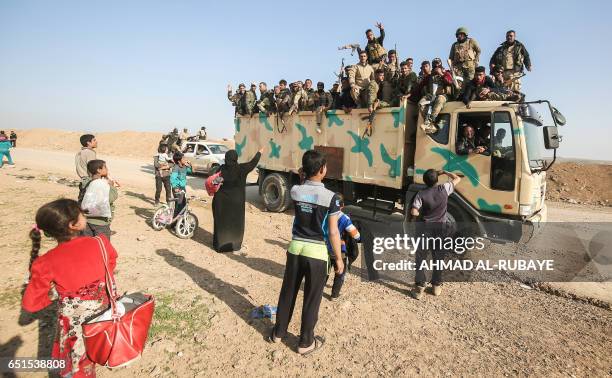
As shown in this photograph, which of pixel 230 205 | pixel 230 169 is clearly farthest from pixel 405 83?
pixel 230 205

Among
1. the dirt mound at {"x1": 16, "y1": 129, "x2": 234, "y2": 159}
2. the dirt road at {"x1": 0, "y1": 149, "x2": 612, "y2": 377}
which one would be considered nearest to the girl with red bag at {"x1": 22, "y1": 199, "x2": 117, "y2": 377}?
the dirt road at {"x1": 0, "y1": 149, "x2": 612, "y2": 377}

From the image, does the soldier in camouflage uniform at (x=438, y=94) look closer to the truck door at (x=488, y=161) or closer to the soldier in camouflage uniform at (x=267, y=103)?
the truck door at (x=488, y=161)

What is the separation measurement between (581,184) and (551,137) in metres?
12.1

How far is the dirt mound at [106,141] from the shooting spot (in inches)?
1080

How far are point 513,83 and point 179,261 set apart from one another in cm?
734

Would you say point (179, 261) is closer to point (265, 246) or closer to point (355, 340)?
point (265, 246)

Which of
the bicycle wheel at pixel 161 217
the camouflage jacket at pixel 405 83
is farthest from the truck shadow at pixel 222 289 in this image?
the camouflage jacket at pixel 405 83

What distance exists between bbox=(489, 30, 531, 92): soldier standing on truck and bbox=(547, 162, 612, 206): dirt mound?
8634 mm

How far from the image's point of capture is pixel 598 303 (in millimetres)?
4387

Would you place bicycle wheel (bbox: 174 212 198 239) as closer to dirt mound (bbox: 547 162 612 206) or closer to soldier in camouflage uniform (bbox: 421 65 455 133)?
soldier in camouflage uniform (bbox: 421 65 455 133)

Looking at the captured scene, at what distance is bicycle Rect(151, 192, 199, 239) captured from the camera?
6.28 metres

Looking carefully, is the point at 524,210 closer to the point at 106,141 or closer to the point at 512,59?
the point at 512,59

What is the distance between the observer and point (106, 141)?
107ft

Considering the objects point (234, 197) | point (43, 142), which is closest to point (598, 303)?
point (234, 197)
